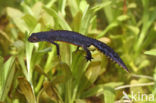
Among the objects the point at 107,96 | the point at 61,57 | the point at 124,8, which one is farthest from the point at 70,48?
the point at 124,8

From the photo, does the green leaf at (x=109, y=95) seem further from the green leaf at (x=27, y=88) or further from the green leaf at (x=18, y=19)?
the green leaf at (x=18, y=19)

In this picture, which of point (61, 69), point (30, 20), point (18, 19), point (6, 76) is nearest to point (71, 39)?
point (61, 69)

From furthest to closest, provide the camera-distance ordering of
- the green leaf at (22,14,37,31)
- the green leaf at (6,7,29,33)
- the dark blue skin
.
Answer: the green leaf at (6,7,29,33), the green leaf at (22,14,37,31), the dark blue skin

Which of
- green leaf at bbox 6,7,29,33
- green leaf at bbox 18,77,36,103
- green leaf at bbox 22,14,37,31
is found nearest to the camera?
green leaf at bbox 18,77,36,103

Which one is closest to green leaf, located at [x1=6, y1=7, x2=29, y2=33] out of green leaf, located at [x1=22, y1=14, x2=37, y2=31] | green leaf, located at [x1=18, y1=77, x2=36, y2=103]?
green leaf, located at [x1=22, y1=14, x2=37, y2=31]

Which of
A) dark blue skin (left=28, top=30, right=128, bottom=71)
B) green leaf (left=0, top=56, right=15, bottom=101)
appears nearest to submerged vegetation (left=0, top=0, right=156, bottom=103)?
green leaf (left=0, top=56, right=15, bottom=101)

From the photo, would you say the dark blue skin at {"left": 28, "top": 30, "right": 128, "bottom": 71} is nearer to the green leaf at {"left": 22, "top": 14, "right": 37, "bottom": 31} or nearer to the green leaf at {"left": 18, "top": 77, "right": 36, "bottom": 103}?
the green leaf at {"left": 18, "top": 77, "right": 36, "bottom": 103}

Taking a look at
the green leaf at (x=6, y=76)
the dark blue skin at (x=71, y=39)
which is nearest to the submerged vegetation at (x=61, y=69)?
the green leaf at (x=6, y=76)

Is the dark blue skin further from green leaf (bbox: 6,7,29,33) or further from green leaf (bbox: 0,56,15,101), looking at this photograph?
green leaf (bbox: 6,7,29,33)

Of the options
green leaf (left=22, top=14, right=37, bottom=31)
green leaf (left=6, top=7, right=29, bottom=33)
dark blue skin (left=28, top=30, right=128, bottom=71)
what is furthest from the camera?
green leaf (left=6, top=7, right=29, bottom=33)

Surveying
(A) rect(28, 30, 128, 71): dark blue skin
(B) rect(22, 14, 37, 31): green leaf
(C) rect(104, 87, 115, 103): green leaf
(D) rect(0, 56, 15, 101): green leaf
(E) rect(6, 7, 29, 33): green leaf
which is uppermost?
(E) rect(6, 7, 29, 33): green leaf

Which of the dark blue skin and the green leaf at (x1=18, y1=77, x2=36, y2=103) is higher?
the dark blue skin

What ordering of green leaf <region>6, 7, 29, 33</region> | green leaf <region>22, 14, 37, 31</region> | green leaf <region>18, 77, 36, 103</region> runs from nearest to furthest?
green leaf <region>18, 77, 36, 103</region> → green leaf <region>22, 14, 37, 31</region> → green leaf <region>6, 7, 29, 33</region>

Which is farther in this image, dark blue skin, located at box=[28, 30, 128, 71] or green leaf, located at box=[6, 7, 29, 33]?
green leaf, located at box=[6, 7, 29, 33]
